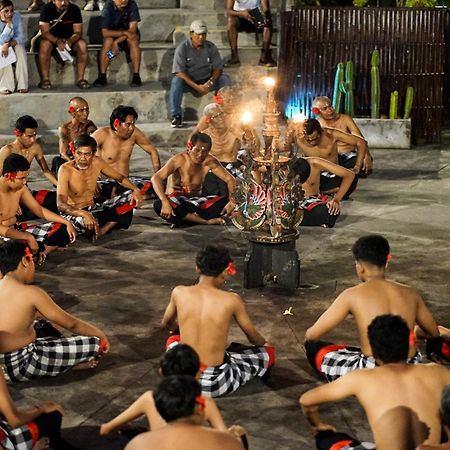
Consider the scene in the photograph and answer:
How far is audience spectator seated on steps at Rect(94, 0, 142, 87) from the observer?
47.1 feet

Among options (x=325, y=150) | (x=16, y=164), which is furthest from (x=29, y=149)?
(x=325, y=150)

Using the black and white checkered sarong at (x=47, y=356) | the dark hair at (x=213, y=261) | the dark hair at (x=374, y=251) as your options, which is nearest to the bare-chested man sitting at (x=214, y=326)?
the dark hair at (x=213, y=261)

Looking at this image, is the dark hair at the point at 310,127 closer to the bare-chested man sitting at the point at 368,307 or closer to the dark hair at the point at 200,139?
the dark hair at the point at 200,139

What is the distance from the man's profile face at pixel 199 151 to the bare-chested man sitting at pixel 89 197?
656mm

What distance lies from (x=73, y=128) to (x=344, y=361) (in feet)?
20.0

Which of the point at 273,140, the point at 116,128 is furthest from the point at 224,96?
the point at 273,140

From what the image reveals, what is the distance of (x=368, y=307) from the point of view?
6.03 metres

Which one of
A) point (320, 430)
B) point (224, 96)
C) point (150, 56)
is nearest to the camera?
point (320, 430)

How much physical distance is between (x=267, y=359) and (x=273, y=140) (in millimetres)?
2167

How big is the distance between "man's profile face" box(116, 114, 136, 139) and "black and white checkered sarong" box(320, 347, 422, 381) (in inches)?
194

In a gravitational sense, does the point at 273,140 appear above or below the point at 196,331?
above

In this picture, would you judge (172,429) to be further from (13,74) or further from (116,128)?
(13,74)

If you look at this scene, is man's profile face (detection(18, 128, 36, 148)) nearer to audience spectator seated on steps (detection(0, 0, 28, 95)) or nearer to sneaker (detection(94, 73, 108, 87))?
audience spectator seated on steps (detection(0, 0, 28, 95))

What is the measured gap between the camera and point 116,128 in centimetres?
1080
